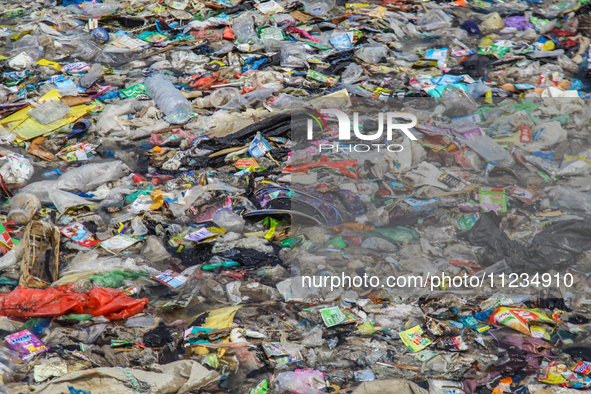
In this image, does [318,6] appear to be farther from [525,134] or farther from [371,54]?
[525,134]

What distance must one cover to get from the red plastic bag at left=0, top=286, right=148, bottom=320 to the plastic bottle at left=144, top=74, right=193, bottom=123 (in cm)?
259

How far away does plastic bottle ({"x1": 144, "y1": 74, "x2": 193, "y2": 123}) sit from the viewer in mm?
5367

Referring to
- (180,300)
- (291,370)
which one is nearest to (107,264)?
(180,300)

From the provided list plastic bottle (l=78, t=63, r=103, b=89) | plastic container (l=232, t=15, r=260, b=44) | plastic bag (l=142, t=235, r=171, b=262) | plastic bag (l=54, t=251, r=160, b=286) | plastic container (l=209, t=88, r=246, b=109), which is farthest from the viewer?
plastic container (l=232, t=15, r=260, b=44)

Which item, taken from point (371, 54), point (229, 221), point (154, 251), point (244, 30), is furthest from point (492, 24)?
point (154, 251)

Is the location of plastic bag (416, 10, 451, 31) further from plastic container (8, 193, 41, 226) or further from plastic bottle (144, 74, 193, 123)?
plastic container (8, 193, 41, 226)

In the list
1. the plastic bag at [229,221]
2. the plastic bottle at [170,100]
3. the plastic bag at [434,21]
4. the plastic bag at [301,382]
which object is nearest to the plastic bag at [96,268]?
the plastic bag at [229,221]

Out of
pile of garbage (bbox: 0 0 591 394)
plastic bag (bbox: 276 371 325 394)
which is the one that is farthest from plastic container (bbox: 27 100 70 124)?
plastic bag (bbox: 276 371 325 394)

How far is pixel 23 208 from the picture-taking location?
13.2 ft

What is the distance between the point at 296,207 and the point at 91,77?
3468mm

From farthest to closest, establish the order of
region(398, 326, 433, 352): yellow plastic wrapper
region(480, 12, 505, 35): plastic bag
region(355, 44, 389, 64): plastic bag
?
region(480, 12, 505, 35): plastic bag
region(355, 44, 389, 64): plastic bag
region(398, 326, 433, 352): yellow plastic wrapper

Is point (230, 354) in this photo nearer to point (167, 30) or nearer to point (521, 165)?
point (521, 165)

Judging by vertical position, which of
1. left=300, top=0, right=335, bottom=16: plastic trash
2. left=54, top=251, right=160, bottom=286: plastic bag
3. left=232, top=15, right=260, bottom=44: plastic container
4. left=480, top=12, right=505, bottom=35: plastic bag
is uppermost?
left=300, top=0, right=335, bottom=16: plastic trash

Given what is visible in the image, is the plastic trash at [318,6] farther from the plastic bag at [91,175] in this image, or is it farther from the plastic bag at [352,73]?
the plastic bag at [91,175]
